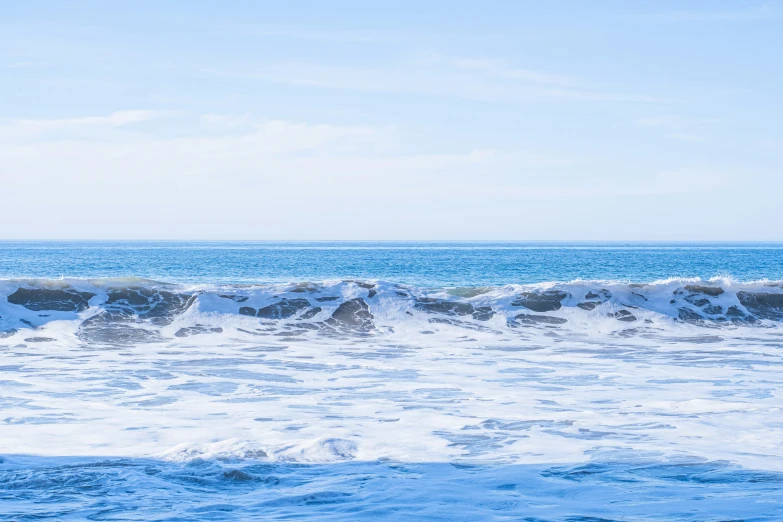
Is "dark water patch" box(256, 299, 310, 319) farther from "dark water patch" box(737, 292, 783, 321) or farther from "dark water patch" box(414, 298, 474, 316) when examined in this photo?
"dark water patch" box(737, 292, 783, 321)

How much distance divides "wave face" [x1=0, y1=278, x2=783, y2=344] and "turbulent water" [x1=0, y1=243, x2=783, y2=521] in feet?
0.27

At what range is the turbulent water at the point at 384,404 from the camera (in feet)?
20.3

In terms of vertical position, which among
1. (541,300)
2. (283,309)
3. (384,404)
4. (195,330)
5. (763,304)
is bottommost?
(195,330)

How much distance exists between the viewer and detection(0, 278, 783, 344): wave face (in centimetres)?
1964

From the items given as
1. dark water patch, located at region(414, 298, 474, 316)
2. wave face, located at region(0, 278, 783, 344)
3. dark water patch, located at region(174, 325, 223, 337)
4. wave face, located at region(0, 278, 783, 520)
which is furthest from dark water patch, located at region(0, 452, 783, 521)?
dark water patch, located at region(414, 298, 474, 316)

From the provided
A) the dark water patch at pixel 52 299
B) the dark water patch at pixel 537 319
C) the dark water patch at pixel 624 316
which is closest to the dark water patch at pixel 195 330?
the dark water patch at pixel 52 299

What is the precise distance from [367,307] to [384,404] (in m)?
10.7

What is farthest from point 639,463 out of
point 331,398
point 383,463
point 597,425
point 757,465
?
point 331,398

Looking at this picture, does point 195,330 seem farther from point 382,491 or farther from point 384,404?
point 382,491

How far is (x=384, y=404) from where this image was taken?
34.0 feet

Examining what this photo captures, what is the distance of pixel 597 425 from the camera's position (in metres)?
9.00

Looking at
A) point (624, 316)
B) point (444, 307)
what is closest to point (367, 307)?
point (444, 307)

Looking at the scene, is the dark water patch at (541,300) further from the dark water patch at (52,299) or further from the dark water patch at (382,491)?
the dark water patch at (382,491)

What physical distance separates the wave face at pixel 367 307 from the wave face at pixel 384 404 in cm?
7
